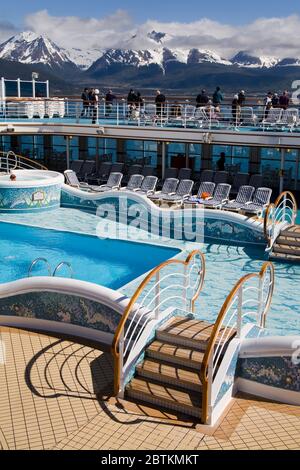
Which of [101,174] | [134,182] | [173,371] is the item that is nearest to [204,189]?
[134,182]

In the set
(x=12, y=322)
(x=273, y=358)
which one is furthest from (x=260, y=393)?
(x=12, y=322)

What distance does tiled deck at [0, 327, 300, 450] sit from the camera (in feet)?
18.9

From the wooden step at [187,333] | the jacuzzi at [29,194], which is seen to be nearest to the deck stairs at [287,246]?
the wooden step at [187,333]

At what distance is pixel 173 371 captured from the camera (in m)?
6.83

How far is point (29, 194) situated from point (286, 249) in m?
8.44

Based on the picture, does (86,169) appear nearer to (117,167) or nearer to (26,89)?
(117,167)

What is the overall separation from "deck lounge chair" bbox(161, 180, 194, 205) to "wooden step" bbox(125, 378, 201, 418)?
1123cm

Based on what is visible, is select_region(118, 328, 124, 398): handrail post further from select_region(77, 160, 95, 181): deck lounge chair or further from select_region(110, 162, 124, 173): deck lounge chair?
select_region(77, 160, 95, 181): deck lounge chair

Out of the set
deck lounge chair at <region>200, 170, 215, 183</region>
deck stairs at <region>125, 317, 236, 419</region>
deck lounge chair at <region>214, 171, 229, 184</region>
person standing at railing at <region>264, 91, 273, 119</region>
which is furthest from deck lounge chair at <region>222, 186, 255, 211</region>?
deck stairs at <region>125, 317, 236, 419</region>

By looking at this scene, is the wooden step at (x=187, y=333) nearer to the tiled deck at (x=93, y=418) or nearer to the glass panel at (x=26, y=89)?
the tiled deck at (x=93, y=418)

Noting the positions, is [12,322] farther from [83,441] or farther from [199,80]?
[199,80]

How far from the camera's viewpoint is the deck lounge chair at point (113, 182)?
1963 centimetres

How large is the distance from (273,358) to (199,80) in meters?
197

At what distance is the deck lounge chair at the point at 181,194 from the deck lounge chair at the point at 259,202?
218cm
